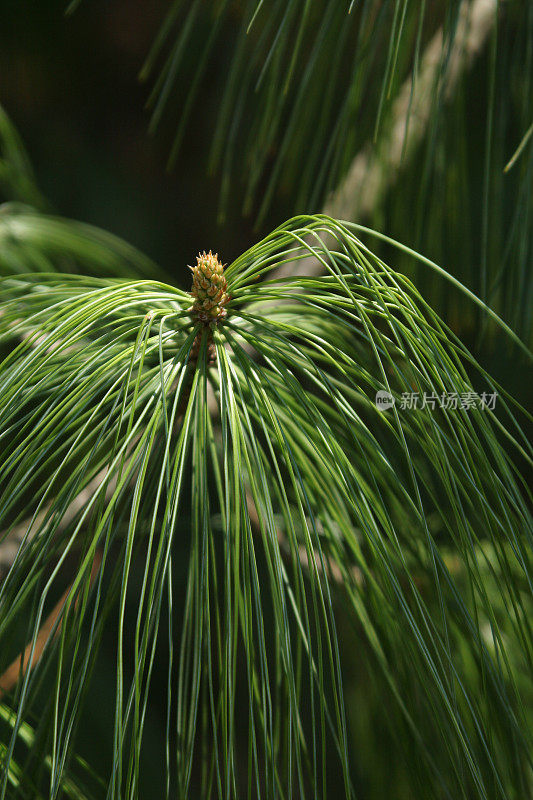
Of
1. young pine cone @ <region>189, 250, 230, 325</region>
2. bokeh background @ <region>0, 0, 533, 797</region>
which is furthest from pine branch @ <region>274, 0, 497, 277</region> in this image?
bokeh background @ <region>0, 0, 533, 797</region>

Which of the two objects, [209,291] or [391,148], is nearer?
[209,291]

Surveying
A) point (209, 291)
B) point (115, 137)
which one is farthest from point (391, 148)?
point (115, 137)

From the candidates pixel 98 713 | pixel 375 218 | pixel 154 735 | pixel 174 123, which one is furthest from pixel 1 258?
pixel 174 123

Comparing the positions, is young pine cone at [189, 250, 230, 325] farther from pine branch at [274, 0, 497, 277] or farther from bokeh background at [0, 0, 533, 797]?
bokeh background at [0, 0, 533, 797]

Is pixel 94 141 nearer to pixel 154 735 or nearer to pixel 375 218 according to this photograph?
pixel 375 218
